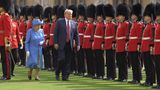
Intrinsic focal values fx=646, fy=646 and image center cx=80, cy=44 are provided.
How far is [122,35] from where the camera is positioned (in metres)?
13.8

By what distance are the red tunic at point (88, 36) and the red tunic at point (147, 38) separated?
8.13 ft

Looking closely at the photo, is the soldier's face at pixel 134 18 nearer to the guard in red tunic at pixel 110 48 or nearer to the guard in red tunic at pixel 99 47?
the guard in red tunic at pixel 110 48

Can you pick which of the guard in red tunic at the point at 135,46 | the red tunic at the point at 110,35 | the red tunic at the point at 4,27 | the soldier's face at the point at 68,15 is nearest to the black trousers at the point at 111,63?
the red tunic at the point at 110,35

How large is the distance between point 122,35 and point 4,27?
2519mm

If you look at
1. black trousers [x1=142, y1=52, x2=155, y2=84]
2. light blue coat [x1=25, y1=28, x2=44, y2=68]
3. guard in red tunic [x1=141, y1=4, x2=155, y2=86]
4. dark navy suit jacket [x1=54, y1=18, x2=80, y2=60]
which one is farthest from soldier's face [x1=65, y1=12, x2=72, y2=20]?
black trousers [x1=142, y1=52, x2=155, y2=84]

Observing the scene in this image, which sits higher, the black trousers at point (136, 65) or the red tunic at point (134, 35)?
the red tunic at point (134, 35)

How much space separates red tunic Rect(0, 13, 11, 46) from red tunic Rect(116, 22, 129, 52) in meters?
2.36

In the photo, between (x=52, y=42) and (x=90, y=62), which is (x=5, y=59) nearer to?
(x=90, y=62)

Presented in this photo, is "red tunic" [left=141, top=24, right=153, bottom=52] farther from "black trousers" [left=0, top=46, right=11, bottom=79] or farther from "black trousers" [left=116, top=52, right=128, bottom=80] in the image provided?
"black trousers" [left=0, top=46, right=11, bottom=79]

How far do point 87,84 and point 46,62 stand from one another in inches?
207

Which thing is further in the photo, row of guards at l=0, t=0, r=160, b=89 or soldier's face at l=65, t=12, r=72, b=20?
soldier's face at l=65, t=12, r=72, b=20

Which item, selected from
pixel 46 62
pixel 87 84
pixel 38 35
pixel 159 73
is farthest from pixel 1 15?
pixel 46 62

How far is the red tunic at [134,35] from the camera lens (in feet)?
43.6

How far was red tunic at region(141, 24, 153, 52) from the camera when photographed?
498 inches
